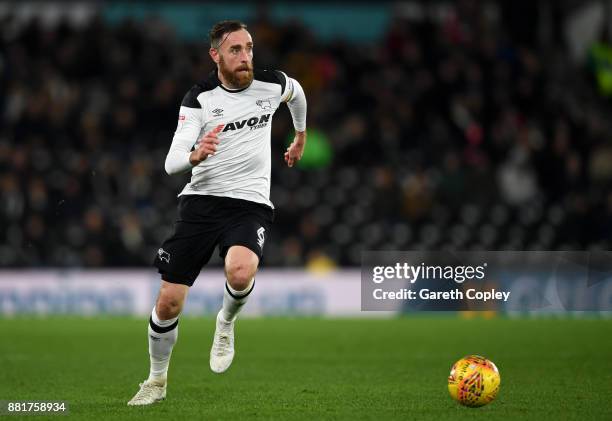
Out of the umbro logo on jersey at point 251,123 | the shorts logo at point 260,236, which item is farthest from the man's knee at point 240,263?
the umbro logo on jersey at point 251,123

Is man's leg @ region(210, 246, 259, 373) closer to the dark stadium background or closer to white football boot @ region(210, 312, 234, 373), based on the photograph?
white football boot @ region(210, 312, 234, 373)

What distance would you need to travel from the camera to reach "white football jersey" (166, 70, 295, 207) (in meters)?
8.00

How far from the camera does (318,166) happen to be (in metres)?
20.7

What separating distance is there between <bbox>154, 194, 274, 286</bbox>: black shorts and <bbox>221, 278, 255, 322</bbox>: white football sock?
0.92 feet

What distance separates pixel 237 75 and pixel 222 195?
0.89m

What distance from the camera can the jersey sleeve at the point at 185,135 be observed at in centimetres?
749

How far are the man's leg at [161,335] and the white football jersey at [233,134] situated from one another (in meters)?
0.80

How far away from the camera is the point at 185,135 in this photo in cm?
775

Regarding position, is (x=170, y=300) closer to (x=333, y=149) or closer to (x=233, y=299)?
(x=233, y=299)

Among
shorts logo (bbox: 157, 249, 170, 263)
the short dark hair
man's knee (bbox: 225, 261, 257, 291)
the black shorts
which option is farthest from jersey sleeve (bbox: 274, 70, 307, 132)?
shorts logo (bbox: 157, 249, 170, 263)

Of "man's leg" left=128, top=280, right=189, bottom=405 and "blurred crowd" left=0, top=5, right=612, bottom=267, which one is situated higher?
"blurred crowd" left=0, top=5, right=612, bottom=267

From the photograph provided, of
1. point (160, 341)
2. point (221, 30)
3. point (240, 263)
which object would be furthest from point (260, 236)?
point (221, 30)

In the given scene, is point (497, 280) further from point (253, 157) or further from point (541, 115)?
point (253, 157)

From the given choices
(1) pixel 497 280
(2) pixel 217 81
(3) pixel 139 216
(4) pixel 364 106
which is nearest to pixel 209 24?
(4) pixel 364 106
